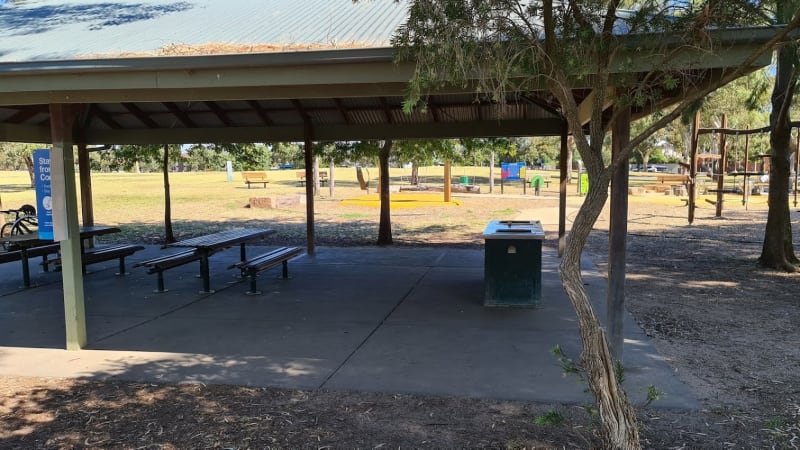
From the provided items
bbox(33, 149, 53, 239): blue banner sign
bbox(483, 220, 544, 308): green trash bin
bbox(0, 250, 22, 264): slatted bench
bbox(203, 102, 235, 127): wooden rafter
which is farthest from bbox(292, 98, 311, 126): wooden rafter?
bbox(33, 149, 53, 239): blue banner sign

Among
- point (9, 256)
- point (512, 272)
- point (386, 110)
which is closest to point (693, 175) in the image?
point (386, 110)

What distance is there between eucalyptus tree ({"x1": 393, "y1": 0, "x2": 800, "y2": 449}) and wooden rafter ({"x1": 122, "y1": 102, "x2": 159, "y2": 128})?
8.57m

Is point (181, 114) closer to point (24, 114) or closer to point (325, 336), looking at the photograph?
point (24, 114)

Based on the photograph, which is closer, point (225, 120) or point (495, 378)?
point (495, 378)

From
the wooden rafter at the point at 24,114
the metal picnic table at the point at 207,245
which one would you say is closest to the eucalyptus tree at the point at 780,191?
the metal picnic table at the point at 207,245

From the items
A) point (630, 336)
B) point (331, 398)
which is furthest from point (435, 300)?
point (331, 398)

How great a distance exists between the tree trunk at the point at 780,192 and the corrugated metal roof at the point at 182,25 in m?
7.32

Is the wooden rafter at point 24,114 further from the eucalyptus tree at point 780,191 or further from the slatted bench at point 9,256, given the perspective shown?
the eucalyptus tree at point 780,191

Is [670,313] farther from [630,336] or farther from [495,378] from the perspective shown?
[495,378]

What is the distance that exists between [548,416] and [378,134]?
332 inches

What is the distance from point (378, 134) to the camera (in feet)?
36.9

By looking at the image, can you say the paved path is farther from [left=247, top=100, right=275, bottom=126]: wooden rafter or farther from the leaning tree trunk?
[left=247, top=100, right=275, bottom=126]: wooden rafter

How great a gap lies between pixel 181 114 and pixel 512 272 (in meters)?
7.51

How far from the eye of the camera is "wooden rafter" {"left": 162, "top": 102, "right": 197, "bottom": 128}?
11.0 m
